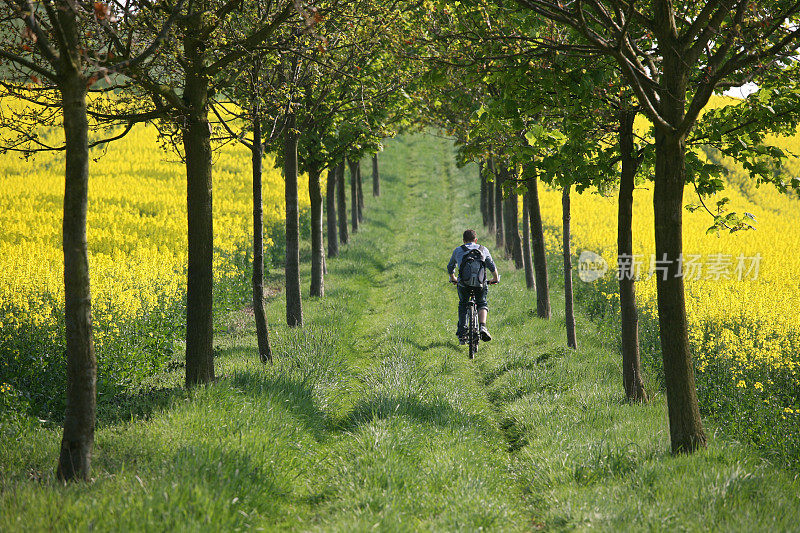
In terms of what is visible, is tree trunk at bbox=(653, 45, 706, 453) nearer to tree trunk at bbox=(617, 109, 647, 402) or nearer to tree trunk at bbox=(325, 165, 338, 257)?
tree trunk at bbox=(617, 109, 647, 402)

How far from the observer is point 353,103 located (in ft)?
44.3

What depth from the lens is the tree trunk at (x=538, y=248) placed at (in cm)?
1263

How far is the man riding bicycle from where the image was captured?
10.9m

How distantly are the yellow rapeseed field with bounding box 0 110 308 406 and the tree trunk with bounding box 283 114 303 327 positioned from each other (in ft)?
7.07

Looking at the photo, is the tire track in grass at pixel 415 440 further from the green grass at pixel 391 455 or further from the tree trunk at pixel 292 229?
the tree trunk at pixel 292 229

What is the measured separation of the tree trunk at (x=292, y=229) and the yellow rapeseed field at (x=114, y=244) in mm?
2155

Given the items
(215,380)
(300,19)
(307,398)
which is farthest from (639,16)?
(215,380)

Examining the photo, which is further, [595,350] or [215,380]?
[595,350]

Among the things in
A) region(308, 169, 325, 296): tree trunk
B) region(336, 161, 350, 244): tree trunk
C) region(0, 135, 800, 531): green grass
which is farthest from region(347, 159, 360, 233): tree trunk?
region(0, 135, 800, 531): green grass

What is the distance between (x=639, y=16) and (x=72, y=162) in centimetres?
553

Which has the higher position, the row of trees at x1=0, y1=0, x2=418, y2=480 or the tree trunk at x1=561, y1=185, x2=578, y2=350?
the row of trees at x1=0, y1=0, x2=418, y2=480

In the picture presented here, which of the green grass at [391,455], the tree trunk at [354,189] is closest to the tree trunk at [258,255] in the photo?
the green grass at [391,455]

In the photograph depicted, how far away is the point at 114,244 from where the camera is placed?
14.5 meters

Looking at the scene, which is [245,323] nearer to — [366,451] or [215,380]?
[215,380]
